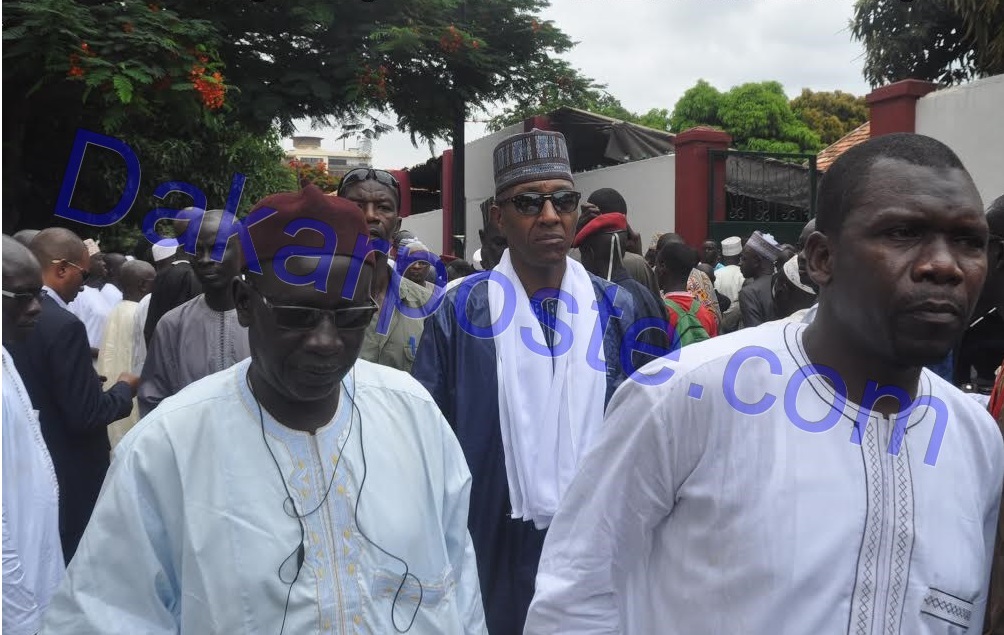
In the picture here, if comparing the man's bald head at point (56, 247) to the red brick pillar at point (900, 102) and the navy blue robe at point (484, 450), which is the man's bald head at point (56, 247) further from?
the red brick pillar at point (900, 102)

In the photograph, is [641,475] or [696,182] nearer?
[641,475]

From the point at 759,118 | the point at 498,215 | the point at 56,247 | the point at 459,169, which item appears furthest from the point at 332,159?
the point at 498,215

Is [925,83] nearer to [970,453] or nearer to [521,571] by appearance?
[521,571]

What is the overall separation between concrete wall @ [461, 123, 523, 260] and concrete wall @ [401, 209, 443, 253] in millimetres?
1905

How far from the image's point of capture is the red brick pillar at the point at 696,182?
53.1ft

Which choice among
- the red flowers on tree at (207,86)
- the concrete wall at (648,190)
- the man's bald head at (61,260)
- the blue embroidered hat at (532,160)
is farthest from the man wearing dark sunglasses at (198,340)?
the concrete wall at (648,190)

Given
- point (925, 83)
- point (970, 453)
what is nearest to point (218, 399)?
point (970, 453)

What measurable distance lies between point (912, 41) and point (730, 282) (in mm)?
12724

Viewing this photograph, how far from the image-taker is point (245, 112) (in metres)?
14.3

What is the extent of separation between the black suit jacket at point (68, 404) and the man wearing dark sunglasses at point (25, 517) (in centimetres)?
75

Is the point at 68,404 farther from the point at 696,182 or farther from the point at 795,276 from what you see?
the point at 696,182

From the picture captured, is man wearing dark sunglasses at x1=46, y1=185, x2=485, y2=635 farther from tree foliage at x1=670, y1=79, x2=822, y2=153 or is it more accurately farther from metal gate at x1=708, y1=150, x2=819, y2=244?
tree foliage at x1=670, y1=79, x2=822, y2=153

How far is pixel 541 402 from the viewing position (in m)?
3.72

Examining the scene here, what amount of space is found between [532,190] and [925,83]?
10.7 meters
